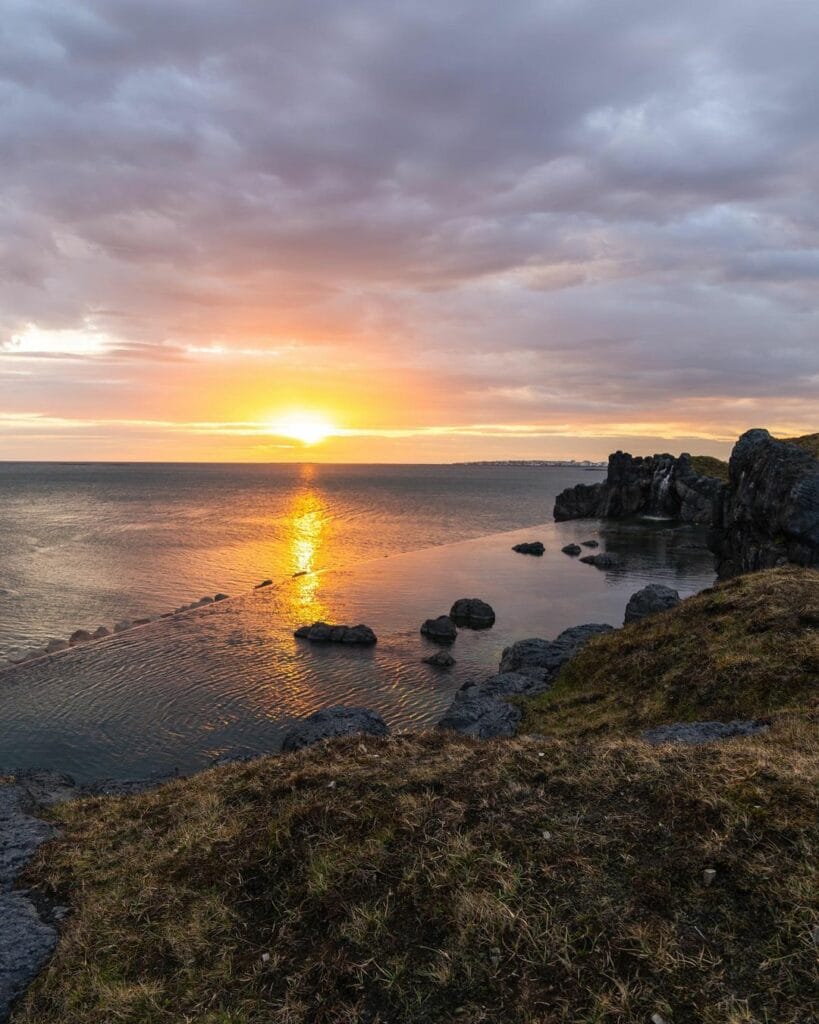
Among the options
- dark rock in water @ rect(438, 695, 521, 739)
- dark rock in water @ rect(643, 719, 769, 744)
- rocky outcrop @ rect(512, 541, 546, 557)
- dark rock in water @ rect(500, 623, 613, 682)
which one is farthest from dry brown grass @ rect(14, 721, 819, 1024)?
rocky outcrop @ rect(512, 541, 546, 557)

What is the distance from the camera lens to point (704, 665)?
22094 mm

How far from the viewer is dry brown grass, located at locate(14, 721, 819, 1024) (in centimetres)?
704

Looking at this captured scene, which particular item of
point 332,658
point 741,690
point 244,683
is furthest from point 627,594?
point 741,690

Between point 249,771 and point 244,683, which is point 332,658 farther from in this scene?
point 249,771

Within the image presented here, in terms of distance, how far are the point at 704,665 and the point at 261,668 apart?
27.1 meters

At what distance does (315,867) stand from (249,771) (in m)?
4.94

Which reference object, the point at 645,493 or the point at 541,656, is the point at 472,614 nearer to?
the point at 541,656

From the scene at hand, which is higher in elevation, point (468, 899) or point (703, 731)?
point (468, 899)

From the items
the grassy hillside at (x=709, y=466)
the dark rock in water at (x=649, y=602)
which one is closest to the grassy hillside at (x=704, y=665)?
the dark rock in water at (x=649, y=602)

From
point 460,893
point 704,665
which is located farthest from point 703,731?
point 460,893

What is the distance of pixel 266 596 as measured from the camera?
6291 centimetres

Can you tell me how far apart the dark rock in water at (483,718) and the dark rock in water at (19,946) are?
15213mm

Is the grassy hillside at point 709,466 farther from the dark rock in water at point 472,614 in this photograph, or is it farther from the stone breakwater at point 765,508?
the dark rock in water at point 472,614

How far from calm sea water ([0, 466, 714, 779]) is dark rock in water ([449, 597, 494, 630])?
1.54 meters
